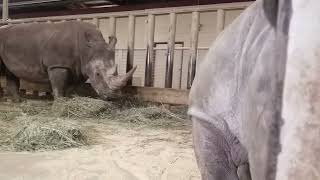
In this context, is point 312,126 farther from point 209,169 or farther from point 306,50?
point 209,169

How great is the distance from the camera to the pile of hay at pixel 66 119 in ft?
9.70

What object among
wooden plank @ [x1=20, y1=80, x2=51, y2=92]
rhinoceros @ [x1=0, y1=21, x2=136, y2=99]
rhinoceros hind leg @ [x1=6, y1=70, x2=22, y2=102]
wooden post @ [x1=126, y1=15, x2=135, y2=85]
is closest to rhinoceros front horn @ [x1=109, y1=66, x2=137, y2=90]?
rhinoceros @ [x1=0, y1=21, x2=136, y2=99]

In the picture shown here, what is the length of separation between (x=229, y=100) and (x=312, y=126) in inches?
16.0

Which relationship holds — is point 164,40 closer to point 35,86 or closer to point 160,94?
point 35,86

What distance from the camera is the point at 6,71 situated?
6512 millimetres

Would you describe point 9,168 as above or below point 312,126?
below

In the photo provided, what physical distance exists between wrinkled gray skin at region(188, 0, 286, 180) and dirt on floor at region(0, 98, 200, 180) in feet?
3.72

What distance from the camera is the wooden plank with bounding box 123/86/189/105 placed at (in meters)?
4.86

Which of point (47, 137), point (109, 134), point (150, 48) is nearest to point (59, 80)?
point (150, 48)

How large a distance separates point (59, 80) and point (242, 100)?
14.9 ft

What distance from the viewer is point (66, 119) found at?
398 centimetres

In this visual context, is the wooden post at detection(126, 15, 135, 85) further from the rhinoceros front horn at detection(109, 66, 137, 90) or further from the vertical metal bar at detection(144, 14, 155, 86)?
the rhinoceros front horn at detection(109, 66, 137, 90)

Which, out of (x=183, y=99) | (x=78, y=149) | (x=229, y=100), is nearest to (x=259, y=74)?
(x=229, y=100)

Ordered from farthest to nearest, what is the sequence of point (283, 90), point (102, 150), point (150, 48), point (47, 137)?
point (150, 48)
point (47, 137)
point (102, 150)
point (283, 90)
